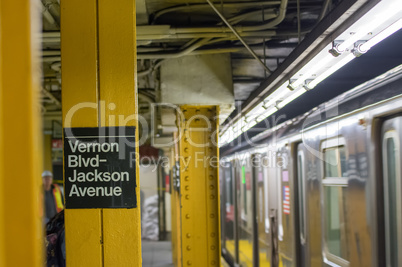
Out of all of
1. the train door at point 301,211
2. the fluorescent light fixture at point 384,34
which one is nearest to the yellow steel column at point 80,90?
the fluorescent light fixture at point 384,34

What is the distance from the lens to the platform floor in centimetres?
1249

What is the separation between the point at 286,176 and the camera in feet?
21.1

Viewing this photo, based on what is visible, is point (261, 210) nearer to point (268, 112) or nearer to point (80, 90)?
point (268, 112)

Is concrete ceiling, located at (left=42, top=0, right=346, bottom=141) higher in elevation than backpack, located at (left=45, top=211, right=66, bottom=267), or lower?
higher

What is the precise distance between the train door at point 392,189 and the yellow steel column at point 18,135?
272 cm

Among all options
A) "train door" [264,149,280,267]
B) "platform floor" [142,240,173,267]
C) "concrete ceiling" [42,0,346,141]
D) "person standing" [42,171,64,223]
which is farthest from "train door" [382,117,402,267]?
"platform floor" [142,240,173,267]

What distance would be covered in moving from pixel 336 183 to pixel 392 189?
1147 millimetres

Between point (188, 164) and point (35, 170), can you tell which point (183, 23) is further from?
point (35, 170)

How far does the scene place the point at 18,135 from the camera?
91cm

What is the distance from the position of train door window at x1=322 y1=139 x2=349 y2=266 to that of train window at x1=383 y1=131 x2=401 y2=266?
0.76 metres

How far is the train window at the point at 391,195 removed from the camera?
3291 millimetres

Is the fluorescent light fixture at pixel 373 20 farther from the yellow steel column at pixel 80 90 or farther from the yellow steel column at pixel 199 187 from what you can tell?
the yellow steel column at pixel 199 187

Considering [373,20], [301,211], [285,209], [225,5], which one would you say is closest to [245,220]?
[285,209]

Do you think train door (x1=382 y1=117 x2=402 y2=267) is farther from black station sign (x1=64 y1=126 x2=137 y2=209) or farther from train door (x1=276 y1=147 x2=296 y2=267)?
train door (x1=276 y1=147 x2=296 y2=267)
